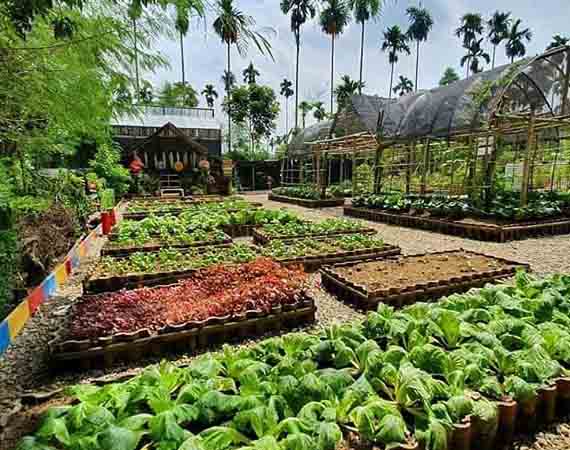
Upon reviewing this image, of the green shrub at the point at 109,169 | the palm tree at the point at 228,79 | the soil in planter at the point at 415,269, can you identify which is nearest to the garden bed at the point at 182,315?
the soil in planter at the point at 415,269

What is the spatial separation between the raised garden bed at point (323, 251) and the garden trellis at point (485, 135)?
478 centimetres

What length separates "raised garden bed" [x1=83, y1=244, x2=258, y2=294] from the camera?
442cm

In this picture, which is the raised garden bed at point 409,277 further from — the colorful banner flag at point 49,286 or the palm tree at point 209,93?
the palm tree at point 209,93

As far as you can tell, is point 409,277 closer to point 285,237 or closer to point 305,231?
point 285,237

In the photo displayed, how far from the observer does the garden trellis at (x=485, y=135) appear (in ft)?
32.0

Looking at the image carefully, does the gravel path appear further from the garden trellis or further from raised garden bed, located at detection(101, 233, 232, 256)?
the garden trellis

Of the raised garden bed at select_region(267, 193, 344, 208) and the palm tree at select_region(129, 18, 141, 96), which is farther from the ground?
the palm tree at select_region(129, 18, 141, 96)

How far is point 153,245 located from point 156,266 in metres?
1.31

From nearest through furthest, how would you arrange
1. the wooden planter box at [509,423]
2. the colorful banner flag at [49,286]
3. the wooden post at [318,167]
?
the wooden planter box at [509,423]
the colorful banner flag at [49,286]
the wooden post at [318,167]

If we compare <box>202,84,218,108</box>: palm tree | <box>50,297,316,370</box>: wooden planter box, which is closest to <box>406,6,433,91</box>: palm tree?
<box>202,84,218,108</box>: palm tree

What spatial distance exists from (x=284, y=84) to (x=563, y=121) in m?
43.6

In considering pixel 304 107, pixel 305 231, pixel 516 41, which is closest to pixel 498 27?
pixel 516 41

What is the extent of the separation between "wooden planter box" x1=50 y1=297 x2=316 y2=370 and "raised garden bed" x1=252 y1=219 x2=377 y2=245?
3.40 metres

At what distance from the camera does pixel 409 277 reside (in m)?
4.48
